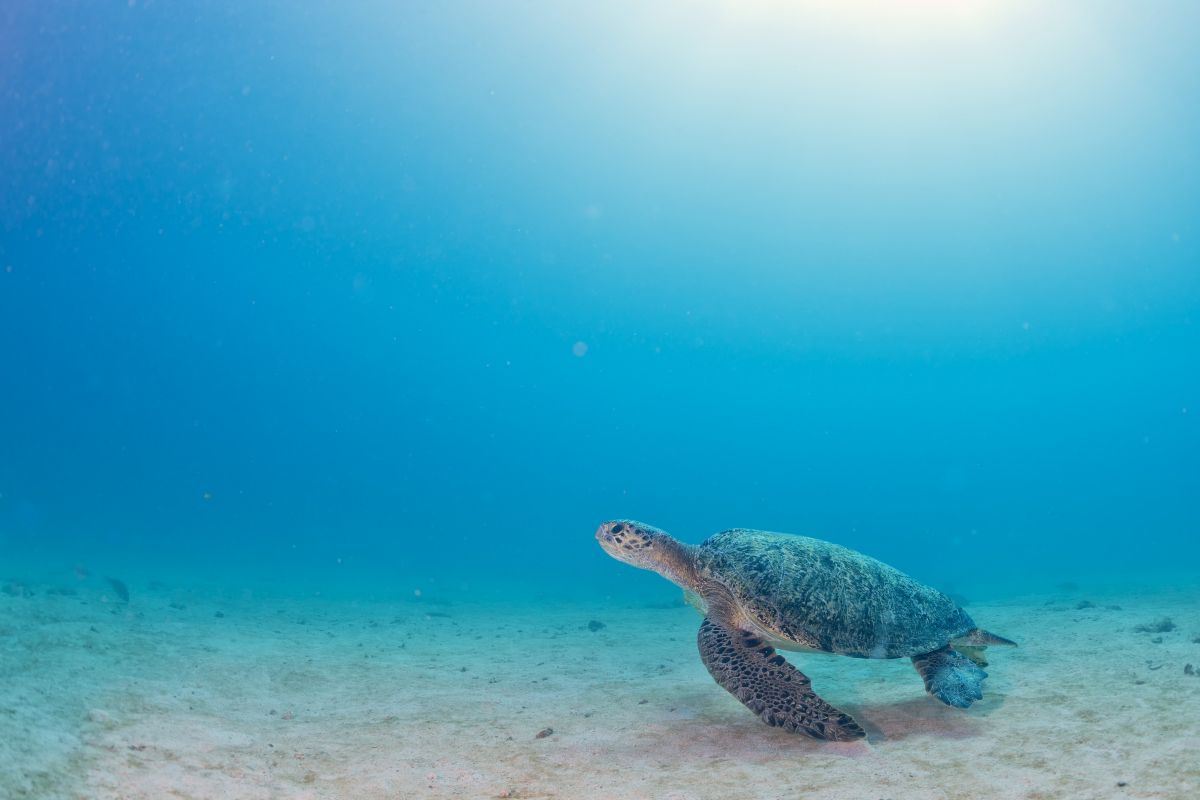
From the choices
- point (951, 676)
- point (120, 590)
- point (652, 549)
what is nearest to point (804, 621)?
point (951, 676)

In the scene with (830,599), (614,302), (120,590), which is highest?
(614,302)

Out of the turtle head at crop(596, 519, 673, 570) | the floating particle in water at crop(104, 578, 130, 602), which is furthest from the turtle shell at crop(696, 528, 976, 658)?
the floating particle in water at crop(104, 578, 130, 602)

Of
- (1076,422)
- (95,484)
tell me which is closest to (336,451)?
(95,484)

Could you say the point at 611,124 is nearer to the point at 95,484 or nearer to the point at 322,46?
the point at 322,46

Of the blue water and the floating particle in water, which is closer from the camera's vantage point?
the floating particle in water

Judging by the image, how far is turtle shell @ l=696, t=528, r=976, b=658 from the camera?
4328 mm

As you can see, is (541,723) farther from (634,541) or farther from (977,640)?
(977,640)

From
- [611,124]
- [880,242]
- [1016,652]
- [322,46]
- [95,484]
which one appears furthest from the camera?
[95,484]

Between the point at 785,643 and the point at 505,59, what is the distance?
169 feet

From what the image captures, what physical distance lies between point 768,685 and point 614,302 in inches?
4023

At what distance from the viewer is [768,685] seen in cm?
411

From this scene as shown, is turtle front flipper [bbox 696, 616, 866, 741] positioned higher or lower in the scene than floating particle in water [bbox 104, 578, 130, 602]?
lower

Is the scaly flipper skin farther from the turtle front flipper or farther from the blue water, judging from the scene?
the blue water

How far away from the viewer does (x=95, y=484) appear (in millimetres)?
99688
